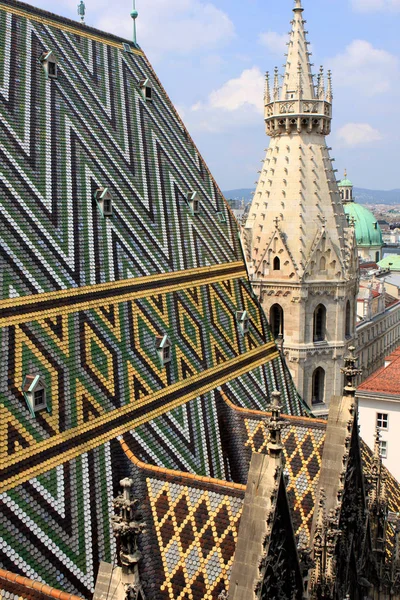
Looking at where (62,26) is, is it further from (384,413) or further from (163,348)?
(384,413)

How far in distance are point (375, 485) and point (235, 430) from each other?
363 cm

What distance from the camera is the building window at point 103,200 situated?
13.5 m

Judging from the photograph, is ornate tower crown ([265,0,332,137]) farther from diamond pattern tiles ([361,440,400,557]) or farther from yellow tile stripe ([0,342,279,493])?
diamond pattern tiles ([361,440,400,557])

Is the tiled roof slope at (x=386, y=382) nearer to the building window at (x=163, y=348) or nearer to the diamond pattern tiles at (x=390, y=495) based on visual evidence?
the diamond pattern tiles at (x=390, y=495)

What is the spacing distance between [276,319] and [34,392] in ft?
46.6

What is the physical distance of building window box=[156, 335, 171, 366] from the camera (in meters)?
13.4

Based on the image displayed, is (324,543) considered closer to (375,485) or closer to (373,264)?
(375,485)

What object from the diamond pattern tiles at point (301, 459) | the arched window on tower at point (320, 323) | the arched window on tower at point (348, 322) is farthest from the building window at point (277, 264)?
the diamond pattern tiles at point (301, 459)

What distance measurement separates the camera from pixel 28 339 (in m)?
10.3

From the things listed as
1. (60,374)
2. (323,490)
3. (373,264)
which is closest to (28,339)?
(60,374)

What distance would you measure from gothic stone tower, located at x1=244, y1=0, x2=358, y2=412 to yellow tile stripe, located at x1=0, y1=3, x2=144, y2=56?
615 centimetres

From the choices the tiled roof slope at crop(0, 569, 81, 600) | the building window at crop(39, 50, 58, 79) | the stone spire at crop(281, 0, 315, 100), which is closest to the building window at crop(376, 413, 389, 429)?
the stone spire at crop(281, 0, 315, 100)

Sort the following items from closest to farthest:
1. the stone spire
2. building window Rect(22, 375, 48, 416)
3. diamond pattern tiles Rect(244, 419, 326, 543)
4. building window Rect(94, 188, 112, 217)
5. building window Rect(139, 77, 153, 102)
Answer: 1. building window Rect(22, 375, 48, 416)
2. diamond pattern tiles Rect(244, 419, 326, 543)
3. building window Rect(94, 188, 112, 217)
4. building window Rect(139, 77, 153, 102)
5. the stone spire

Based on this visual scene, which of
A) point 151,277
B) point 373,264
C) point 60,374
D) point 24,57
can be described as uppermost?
point 24,57
